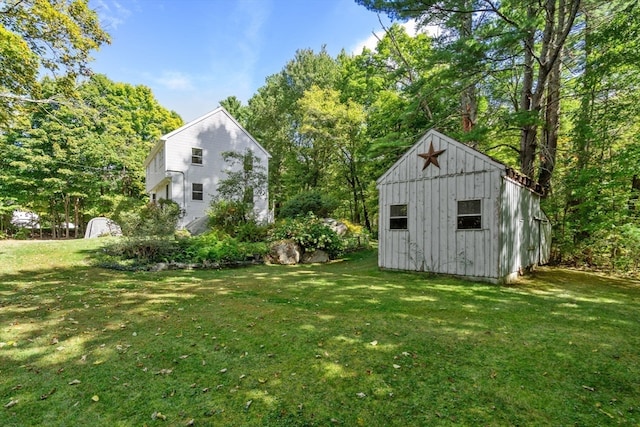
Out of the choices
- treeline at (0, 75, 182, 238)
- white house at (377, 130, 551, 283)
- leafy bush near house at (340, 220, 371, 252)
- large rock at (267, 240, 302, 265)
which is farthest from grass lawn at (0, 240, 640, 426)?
treeline at (0, 75, 182, 238)

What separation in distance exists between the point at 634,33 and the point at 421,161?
6857mm

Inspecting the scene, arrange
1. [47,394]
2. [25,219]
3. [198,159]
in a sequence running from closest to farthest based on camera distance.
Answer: [47,394], [198,159], [25,219]

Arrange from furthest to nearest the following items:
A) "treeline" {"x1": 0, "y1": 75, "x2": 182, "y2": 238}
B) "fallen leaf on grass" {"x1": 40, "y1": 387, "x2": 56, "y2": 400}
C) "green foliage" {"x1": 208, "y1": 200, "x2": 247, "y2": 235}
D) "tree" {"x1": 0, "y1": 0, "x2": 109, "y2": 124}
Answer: "treeline" {"x1": 0, "y1": 75, "x2": 182, "y2": 238}
"green foliage" {"x1": 208, "y1": 200, "x2": 247, "y2": 235}
"tree" {"x1": 0, "y1": 0, "x2": 109, "y2": 124}
"fallen leaf on grass" {"x1": 40, "y1": 387, "x2": 56, "y2": 400}

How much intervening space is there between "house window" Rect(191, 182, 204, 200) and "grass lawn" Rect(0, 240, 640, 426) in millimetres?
12673

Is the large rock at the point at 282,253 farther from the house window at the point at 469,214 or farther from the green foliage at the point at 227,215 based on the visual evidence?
the house window at the point at 469,214

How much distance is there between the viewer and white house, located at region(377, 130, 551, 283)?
7867 mm

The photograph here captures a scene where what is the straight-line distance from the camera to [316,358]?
342cm

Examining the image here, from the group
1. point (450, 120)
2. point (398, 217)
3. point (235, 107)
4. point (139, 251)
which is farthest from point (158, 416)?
point (235, 107)

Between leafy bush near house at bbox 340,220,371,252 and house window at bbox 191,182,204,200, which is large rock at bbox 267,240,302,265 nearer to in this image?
leafy bush near house at bbox 340,220,371,252

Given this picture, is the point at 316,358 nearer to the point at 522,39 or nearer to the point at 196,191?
the point at 522,39

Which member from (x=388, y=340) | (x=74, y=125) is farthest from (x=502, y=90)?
(x=74, y=125)

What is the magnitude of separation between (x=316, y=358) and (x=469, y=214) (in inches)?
258

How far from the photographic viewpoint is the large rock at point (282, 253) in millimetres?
11742

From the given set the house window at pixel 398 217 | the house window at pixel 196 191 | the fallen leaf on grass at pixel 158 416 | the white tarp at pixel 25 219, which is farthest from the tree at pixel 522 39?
the white tarp at pixel 25 219
